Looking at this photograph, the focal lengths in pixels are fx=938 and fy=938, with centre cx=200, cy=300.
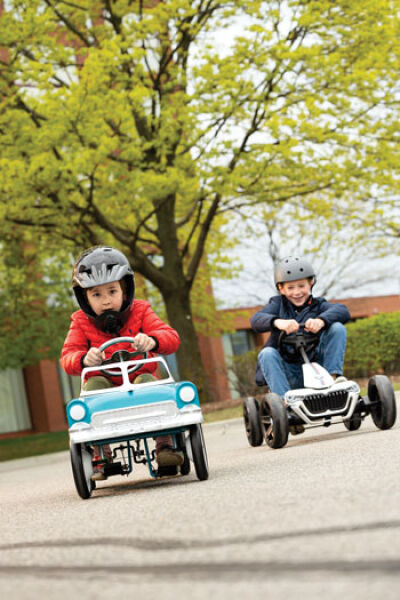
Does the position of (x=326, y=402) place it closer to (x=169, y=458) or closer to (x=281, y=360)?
(x=281, y=360)

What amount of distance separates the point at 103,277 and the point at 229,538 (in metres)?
3.51

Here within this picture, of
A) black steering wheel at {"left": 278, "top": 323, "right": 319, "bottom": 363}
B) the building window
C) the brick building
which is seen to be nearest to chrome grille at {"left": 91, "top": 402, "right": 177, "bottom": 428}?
black steering wheel at {"left": 278, "top": 323, "right": 319, "bottom": 363}

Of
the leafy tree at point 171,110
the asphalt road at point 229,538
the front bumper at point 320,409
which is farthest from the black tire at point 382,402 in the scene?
the leafy tree at point 171,110

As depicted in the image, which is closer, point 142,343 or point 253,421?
point 142,343

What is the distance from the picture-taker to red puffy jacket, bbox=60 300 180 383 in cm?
666

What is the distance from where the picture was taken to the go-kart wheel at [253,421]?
27.3ft

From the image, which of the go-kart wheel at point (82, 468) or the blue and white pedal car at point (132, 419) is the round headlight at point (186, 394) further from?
the go-kart wheel at point (82, 468)

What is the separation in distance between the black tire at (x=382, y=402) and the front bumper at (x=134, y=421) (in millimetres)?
2161

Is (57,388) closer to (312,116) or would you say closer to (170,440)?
(312,116)

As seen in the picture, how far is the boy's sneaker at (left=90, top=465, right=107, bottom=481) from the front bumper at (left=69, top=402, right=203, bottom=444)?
1.07 ft

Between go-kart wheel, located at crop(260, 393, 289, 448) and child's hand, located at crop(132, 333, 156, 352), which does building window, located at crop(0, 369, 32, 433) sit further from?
child's hand, located at crop(132, 333, 156, 352)

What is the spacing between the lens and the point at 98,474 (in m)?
6.20

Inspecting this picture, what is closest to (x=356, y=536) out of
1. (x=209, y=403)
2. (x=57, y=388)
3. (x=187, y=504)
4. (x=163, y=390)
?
(x=187, y=504)

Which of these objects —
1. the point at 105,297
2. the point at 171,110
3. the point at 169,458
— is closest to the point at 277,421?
the point at 169,458
